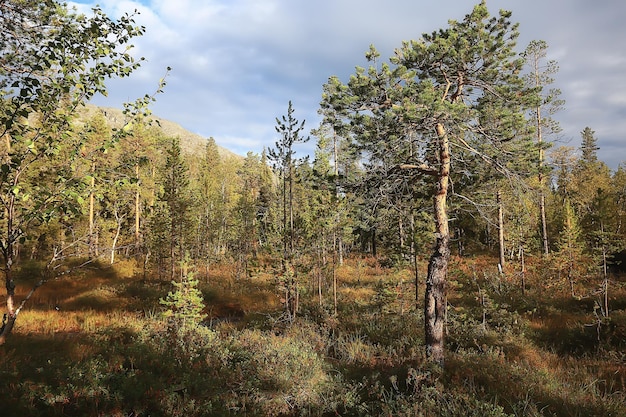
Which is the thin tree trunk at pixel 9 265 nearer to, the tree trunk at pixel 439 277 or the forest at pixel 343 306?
the forest at pixel 343 306

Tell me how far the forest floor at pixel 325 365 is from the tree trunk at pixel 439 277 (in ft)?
1.89

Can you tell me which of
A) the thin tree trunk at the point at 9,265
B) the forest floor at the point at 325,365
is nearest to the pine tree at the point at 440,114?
the forest floor at the point at 325,365

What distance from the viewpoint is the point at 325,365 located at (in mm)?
8070

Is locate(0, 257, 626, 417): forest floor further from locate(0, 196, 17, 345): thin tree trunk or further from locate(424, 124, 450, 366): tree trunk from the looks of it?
locate(0, 196, 17, 345): thin tree trunk

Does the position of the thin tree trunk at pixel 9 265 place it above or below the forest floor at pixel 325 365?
above

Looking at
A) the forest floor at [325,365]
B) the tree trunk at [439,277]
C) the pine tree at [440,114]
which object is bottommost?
the forest floor at [325,365]

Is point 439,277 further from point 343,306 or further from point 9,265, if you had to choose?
point 343,306

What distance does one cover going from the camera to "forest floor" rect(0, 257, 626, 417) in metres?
4.99

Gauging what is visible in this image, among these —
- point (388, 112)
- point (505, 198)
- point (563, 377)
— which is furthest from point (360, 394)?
point (505, 198)

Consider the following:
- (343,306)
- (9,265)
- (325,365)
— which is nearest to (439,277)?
(325,365)

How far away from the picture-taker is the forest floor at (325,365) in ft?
16.4

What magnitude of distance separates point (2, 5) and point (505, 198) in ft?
77.9

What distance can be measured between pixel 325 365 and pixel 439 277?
371 centimetres

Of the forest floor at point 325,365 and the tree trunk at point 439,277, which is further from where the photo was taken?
the tree trunk at point 439,277
